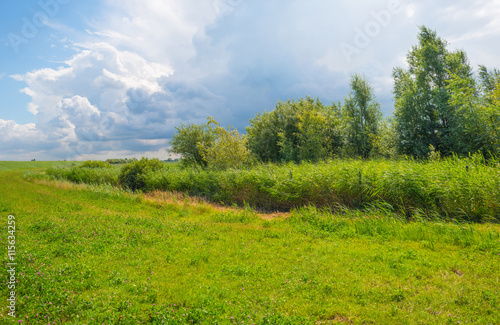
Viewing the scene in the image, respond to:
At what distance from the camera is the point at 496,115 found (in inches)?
640

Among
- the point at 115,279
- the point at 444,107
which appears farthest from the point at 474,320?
the point at 444,107

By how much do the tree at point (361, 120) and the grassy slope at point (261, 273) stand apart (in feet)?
68.0

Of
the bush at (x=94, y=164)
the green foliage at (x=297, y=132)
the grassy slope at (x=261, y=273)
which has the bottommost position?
the grassy slope at (x=261, y=273)

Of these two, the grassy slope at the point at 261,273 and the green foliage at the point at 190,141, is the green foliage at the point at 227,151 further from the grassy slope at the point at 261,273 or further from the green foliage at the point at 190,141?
the grassy slope at the point at 261,273

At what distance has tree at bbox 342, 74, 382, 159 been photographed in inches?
1082

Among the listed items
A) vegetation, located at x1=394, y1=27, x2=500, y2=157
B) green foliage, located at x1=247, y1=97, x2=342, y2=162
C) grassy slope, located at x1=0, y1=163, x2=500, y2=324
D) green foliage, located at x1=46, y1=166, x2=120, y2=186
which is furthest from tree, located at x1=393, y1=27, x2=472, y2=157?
green foliage, located at x1=46, y1=166, x2=120, y2=186

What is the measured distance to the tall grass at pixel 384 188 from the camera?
8534mm

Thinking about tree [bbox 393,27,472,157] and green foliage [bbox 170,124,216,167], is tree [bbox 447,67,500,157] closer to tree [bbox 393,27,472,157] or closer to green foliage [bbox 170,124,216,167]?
tree [bbox 393,27,472,157]

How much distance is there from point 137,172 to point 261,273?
816 inches

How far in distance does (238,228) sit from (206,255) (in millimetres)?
2733

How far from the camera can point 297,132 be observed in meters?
31.8

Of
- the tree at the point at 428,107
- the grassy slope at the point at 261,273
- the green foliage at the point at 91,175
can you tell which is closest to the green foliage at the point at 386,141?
the tree at the point at 428,107

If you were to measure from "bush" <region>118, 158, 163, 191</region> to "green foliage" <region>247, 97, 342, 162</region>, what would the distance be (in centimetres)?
1266

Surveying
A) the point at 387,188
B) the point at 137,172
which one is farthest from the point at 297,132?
the point at 387,188
